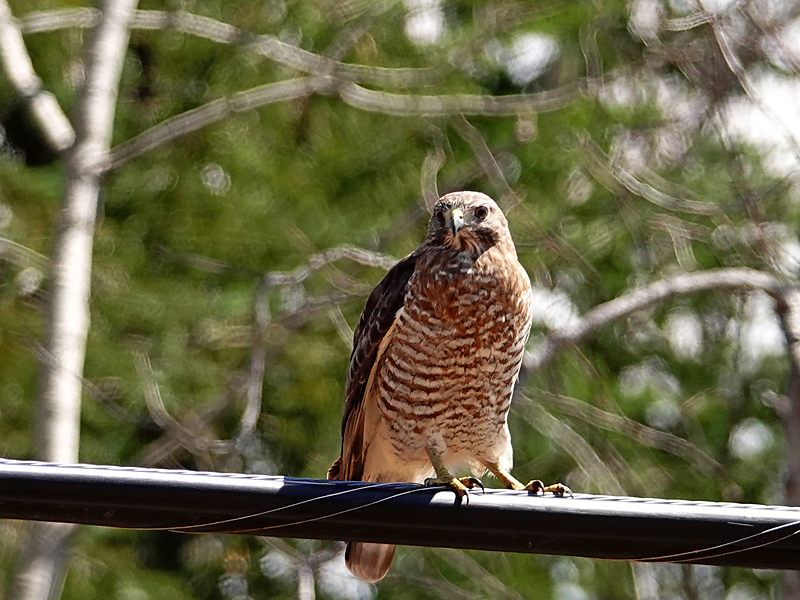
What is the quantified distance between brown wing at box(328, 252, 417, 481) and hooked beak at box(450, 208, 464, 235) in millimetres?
183

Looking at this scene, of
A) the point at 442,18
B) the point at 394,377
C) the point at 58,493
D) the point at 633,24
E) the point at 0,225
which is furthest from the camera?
the point at 442,18

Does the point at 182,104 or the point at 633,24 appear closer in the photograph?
the point at 633,24

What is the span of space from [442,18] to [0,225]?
10.7 ft

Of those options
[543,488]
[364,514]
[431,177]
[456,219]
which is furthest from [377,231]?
[364,514]

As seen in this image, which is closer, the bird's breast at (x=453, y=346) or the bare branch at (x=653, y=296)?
the bird's breast at (x=453, y=346)

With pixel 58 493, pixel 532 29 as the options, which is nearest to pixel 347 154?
pixel 532 29

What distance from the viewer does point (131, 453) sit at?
830 centimetres

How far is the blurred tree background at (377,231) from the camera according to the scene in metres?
7.21

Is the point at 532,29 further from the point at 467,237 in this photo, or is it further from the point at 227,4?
the point at 467,237

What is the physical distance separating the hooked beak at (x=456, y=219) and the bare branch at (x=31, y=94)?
150 inches

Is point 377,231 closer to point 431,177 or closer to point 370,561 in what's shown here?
point 431,177

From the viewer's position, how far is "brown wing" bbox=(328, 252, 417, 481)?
4.09 meters

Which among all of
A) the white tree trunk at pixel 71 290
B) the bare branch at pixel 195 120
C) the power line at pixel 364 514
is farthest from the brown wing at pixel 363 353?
the bare branch at pixel 195 120

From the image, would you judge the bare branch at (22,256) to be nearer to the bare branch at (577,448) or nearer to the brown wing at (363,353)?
the bare branch at (577,448)
